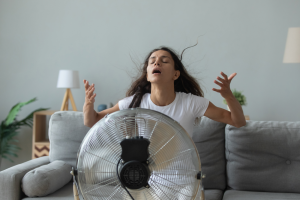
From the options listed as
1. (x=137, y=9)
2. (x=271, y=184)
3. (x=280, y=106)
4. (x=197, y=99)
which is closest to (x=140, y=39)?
(x=137, y=9)

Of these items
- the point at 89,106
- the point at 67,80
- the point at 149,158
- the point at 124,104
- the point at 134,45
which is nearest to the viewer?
the point at 149,158

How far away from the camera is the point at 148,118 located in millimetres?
910

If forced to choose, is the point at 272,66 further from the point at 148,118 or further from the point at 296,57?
the point at 148,118

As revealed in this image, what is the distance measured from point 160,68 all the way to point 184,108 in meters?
0.22

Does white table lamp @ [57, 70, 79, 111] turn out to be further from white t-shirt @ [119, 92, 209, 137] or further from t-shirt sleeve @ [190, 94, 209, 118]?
t-shirt sleeve @ [190, 94, 209, 118]

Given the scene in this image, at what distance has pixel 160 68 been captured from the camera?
4.46ft

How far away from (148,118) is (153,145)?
0.08 m

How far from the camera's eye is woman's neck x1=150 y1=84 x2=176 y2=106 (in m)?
1.40

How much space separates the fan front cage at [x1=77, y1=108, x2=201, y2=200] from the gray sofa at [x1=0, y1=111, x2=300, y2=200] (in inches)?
25.3

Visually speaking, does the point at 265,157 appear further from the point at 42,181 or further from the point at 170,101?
the point at 42,181

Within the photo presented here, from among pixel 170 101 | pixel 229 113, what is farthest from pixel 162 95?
pixel 229 113

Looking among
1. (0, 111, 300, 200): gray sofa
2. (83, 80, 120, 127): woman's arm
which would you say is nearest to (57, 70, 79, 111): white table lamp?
(0, 111, 300, 200): gray sofa

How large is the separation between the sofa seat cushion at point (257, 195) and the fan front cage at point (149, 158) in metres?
0.69

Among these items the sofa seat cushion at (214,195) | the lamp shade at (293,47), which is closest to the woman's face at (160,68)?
the sofa seat cushion at (214,195)
